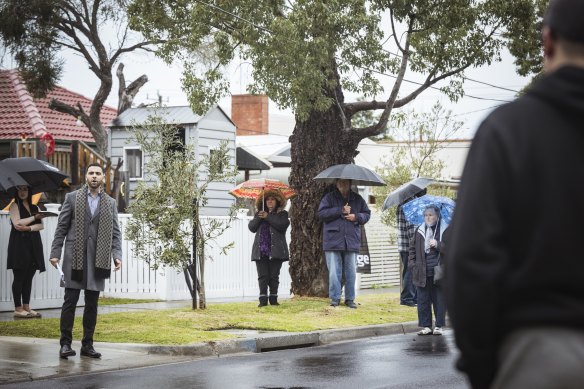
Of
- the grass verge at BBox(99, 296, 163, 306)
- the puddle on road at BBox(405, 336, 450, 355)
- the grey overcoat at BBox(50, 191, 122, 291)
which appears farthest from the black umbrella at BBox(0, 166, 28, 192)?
the puddle on road at BBox(405, 336, 450, 355)

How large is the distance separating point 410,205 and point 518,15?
4933 mm

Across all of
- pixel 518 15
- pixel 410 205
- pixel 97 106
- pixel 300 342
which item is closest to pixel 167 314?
pixel 300 342

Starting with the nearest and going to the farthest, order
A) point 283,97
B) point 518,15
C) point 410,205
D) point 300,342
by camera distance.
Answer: point 300,342
point 410,205
point 283,97
point 518,15

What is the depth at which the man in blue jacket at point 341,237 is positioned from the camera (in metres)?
16.5

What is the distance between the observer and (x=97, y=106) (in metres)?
31.5

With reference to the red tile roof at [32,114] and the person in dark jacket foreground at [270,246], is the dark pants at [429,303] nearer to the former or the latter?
the person in dark jacket foreground at [270,246]

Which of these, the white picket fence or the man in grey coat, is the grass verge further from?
the man in grey coat

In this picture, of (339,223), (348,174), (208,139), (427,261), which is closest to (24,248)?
Result: (339,223)

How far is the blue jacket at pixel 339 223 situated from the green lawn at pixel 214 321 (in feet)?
3.26

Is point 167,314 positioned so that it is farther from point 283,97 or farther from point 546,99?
point 546,99

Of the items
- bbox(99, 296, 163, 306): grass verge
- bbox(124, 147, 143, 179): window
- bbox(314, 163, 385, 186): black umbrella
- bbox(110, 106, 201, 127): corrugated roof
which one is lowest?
bbox(99, 296, 163, 306): grass verge

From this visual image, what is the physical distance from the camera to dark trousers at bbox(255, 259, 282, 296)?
1688 centimetres

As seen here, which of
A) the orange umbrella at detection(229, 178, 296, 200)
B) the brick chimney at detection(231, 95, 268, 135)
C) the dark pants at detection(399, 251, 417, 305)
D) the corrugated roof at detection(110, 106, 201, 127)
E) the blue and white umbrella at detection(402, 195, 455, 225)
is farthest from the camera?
the brick chimney at detection(231, 95, 268, 135)

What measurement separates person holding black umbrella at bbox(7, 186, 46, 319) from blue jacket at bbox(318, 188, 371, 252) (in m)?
4.38
